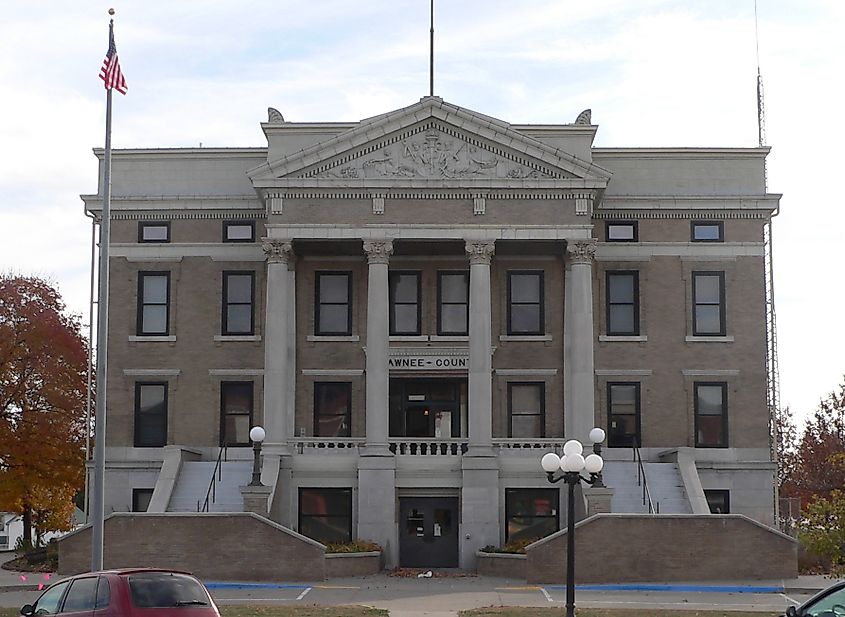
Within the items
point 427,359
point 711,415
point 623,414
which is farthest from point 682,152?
point 427,359

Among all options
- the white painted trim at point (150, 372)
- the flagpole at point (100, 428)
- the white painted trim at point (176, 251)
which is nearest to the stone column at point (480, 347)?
the white painted trim at point (176, 251)

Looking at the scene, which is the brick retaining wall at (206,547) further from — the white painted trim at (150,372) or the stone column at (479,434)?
the white painted trim at (150,372)

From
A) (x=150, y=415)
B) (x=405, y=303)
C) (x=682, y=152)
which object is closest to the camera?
(x=405, y=303)

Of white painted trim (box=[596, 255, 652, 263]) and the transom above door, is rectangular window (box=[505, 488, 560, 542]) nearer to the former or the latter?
the transom above door

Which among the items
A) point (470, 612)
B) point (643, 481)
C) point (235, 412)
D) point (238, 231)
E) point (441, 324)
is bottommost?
point (470, 612)

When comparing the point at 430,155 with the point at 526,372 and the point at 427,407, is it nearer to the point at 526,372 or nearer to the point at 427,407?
the point at 526,372

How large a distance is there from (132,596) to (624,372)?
27.3 metres

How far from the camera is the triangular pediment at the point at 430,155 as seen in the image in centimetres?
4072

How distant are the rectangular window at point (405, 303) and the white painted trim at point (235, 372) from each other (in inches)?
189

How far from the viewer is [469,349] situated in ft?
136

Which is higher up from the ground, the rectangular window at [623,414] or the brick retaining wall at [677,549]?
the rectangular window at [623,414]

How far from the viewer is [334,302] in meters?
44.1

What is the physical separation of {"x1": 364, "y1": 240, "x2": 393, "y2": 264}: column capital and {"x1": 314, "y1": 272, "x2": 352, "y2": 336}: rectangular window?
3394mm

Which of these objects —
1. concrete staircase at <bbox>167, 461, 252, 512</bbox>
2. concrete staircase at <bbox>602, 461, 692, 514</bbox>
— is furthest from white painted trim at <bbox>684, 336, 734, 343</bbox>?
concrete staircase at <bbox>167, 461, 252, 512</bbox>
